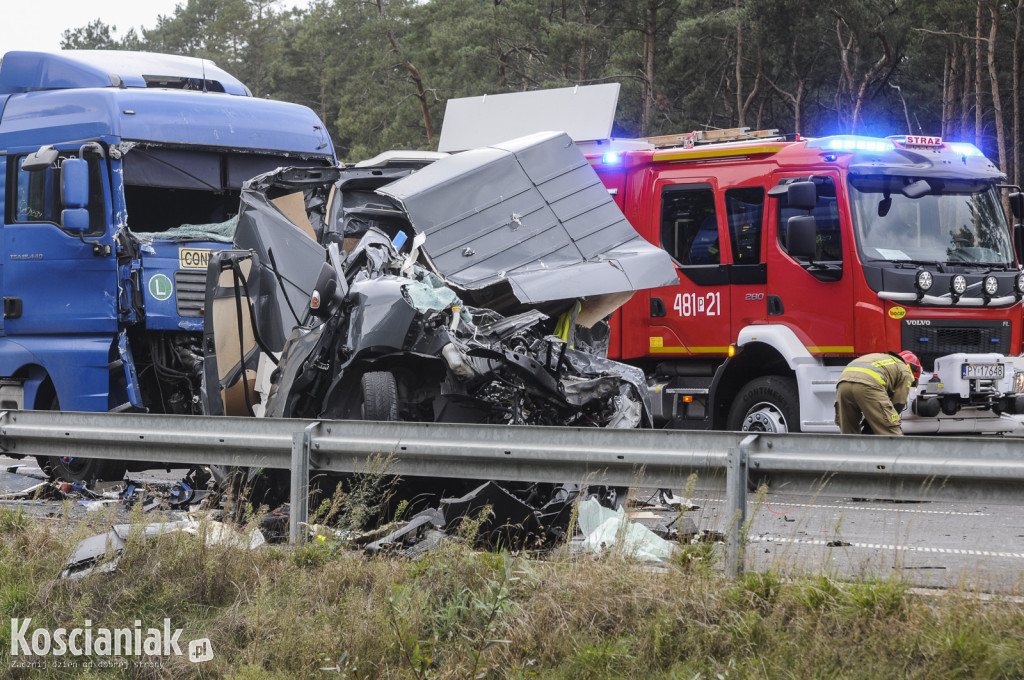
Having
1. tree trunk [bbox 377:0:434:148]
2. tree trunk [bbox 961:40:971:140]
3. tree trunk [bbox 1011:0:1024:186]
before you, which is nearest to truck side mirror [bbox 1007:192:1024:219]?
tree trunk [bbox 1011:0:1024:186]

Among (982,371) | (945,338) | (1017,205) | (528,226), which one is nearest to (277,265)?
(528,226)

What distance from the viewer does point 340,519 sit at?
16.4 ft

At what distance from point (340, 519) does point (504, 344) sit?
6.21 feet

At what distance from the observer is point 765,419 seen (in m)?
9.67

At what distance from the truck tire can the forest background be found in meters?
24.4

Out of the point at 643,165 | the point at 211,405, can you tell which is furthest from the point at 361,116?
the point at 211,405

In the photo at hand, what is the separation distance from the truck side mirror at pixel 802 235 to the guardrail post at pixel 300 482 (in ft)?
17.3

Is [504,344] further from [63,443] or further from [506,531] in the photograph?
[63,443]

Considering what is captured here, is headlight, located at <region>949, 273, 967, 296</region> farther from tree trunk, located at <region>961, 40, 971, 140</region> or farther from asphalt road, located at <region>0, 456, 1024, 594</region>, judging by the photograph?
tree trunk, located at <region>961, 40, 971, 140</region>

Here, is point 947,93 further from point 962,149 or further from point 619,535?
point 619,535

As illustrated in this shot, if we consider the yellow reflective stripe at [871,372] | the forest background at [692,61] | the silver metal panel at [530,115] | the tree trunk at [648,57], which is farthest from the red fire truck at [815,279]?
the tree trunk at [648,57]

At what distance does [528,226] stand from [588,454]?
3.62 metres

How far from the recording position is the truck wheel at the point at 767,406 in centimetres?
955

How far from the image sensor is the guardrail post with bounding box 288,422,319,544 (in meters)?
5.12
